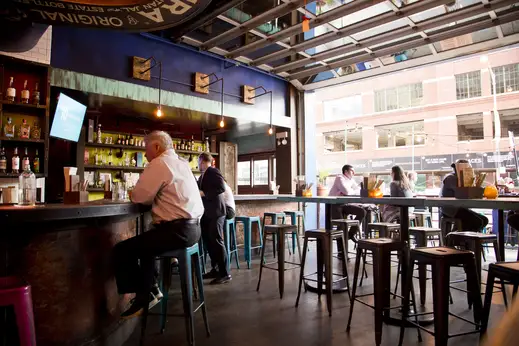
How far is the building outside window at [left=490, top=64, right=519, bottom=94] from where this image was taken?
15039 mm

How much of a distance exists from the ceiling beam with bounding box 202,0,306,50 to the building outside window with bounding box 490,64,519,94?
1499 centimetres

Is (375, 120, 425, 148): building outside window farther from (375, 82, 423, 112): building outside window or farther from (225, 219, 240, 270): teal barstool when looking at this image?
(225, 219, 240, 270): teal barstool

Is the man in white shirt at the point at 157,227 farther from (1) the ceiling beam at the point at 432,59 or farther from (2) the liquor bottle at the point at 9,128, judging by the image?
(1) the ceiling beam at the point at 432,59

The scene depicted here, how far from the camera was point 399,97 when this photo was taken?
1922 centimetres

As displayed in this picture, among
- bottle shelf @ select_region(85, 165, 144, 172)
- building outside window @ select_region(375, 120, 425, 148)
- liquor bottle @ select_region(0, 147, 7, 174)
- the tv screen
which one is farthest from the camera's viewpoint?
building outside window @ select_region(375, 120, 425, 148)

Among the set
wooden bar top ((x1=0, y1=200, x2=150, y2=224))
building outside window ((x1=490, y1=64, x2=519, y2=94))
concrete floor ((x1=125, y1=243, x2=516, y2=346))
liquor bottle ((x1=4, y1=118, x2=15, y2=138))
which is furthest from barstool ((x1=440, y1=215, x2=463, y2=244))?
building outside window ((x1=490, y1=64, x2=519, y2=94))

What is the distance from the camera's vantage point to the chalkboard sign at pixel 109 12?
122 inches

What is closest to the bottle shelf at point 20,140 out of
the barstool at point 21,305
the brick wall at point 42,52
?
the brick wall at point 42,52

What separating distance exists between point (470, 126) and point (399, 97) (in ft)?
13.1

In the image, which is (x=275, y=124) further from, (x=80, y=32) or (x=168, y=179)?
(x=168, y=179)

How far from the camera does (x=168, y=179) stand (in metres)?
2.59

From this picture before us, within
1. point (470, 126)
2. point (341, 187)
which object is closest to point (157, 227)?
point (341, 187)

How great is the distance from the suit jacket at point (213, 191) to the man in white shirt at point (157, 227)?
161cm

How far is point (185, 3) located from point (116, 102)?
3140 millimetres
